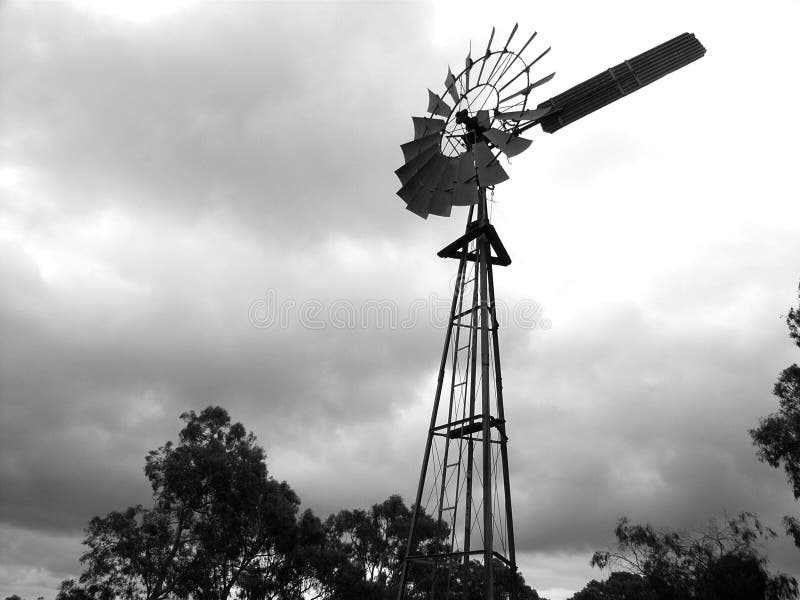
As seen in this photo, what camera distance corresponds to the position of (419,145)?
14047 mm

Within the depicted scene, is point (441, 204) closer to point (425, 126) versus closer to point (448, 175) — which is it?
point (448, 175)

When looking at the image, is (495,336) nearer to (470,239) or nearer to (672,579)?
(470,239)

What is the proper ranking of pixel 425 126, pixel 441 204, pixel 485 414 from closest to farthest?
pixel 485 414
pixel 441 204
pixel 425 126

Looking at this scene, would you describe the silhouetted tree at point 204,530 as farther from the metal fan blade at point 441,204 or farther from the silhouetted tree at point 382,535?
the metal fan blade at point 441,204

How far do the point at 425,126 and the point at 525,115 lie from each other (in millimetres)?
2367

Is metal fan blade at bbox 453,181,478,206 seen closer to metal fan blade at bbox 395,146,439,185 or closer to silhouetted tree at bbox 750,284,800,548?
metal fan blade at bbox 395,146,439,185

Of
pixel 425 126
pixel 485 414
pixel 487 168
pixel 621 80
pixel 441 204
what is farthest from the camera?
pixel 425 126

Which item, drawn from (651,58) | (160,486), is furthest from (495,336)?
(160,486)

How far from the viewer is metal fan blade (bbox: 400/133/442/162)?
46.0ft

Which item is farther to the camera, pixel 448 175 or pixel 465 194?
pixel 448 175

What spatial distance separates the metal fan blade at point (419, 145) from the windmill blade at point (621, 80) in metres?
2.50

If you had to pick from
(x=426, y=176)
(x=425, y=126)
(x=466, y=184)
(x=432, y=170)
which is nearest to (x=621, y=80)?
(x=466, y=184)

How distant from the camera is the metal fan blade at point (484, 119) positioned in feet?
45.5

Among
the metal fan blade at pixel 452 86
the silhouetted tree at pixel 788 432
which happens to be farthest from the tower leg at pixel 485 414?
the silhouetted tree at pixel 788 432
